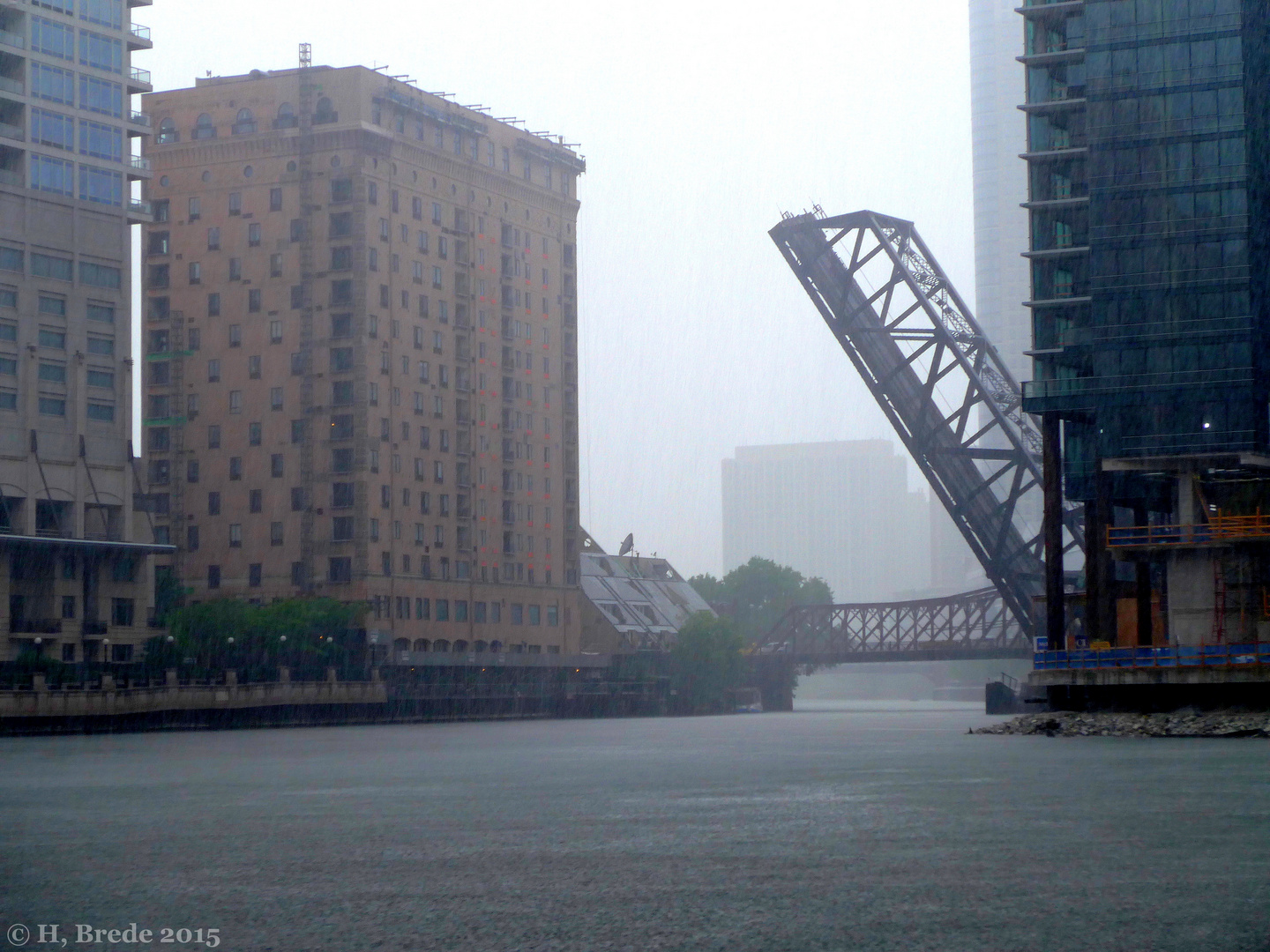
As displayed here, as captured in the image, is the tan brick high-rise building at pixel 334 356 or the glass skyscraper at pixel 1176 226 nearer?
the glass skyscraper at pixel 1176 226

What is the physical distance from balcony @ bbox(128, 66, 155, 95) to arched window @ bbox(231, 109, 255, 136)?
644 inches

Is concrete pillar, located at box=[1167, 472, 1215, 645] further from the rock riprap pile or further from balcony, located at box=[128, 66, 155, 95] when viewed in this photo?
balcony, located at box=[128, 66, 155, 95]

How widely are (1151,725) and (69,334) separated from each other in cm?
5133

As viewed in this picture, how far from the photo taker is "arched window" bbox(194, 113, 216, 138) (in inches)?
3905

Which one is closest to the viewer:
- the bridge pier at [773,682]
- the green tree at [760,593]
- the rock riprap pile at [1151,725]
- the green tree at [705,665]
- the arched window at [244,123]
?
the rock riprap pile at [1151,725]

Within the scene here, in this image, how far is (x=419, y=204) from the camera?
101 meters

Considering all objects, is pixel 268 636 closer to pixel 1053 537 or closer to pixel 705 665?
pixel 705 665

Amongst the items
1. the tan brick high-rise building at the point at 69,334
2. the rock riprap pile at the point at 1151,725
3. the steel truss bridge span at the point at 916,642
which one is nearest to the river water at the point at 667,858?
the rock riprap pile at the point at 1151,725

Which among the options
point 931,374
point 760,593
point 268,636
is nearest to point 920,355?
point 931,374

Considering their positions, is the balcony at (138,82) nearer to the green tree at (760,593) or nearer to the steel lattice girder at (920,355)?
the steel lattice girder at (920,355)

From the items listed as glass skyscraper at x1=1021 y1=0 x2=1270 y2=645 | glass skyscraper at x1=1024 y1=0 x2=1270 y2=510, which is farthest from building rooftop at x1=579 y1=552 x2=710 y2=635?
glass skyscraper at x1=1024 y1=0 x2=1270 y2=510

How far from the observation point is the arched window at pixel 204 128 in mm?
99188

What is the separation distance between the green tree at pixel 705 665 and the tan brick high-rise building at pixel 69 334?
35720mm

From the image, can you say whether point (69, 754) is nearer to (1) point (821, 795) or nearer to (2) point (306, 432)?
(1) point (821, 795)
